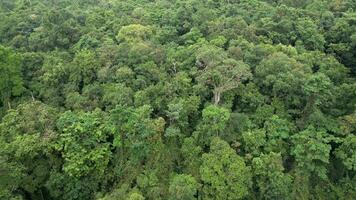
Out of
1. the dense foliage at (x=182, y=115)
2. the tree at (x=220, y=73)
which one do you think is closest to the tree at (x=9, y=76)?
the dense foliage at (x=182, y=115)

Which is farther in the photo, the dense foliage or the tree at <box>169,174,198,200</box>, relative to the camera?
the dense foliage

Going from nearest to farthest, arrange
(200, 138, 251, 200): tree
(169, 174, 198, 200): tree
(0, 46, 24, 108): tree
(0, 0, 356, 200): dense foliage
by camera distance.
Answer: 1. (169, 174, 198, 200): tree
2. (200, 138, 251, 200): tree
3. (0, 0, 356, 200): dense foliage
4. (0, 46, 24, 108): tree

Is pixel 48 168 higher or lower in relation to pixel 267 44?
lower

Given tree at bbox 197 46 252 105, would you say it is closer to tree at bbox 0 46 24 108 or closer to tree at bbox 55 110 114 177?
tree at bbox 55 110 114 177

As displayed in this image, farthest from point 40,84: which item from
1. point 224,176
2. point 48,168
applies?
point 224,176

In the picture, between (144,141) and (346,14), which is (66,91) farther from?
(346,14)

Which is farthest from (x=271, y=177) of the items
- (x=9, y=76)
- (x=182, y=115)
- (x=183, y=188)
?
(x=9, y=76)

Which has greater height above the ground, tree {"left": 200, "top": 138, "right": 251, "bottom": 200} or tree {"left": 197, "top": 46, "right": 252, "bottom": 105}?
tree {"left": 197, "top": 46, "right": 252, "bottom": 105}

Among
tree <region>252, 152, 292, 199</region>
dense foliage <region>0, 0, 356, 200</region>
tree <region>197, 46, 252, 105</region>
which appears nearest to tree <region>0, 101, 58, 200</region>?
dense foliage <region>0, 0, 356, 200</region>

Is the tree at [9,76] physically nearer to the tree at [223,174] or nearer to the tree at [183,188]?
the tree at [183,188]
